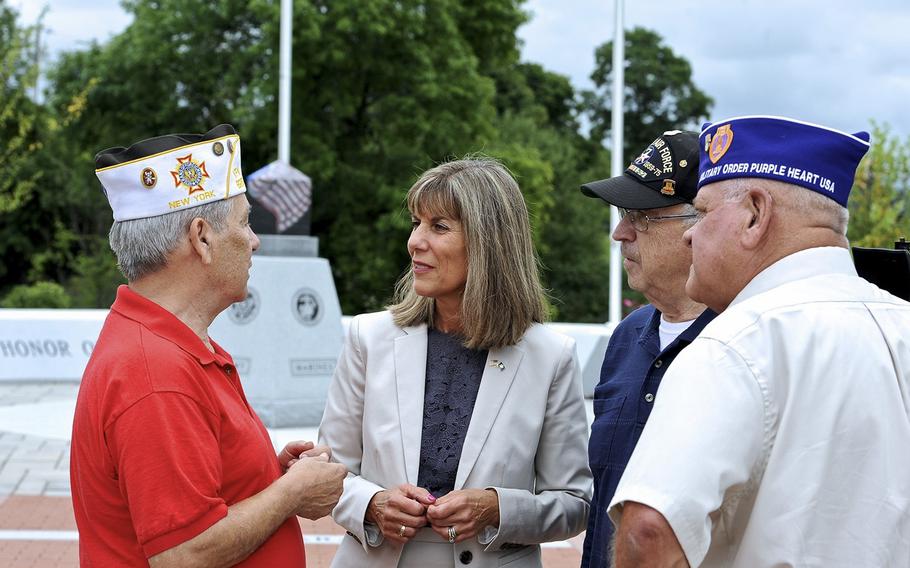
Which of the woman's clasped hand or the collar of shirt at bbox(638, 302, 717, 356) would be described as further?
the woman's clasped hand

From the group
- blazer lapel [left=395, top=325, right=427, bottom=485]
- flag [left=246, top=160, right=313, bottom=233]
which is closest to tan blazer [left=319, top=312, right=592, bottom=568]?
blazer lapel [left=395, top=325, right=427, bottom=485]

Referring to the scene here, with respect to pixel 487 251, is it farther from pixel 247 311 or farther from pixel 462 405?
pixel 247 311

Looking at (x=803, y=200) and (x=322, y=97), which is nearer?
(x=803, y=200)

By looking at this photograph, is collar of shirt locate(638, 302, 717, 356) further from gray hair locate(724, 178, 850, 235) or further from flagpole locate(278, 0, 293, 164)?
flagpole locate(278, 0, 293, 164)

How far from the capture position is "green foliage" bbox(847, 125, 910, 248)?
1894 cm

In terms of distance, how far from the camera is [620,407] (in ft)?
9.43

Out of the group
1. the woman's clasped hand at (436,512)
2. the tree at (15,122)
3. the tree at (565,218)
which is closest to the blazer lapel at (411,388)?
the woman's clasped hand at (436,512)

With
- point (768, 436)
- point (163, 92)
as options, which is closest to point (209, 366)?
point (768, 436)

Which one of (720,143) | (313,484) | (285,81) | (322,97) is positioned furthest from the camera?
(322,97)

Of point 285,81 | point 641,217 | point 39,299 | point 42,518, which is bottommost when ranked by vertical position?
point 39,299

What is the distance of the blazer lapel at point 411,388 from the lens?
2955mm

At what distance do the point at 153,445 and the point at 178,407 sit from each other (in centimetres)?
9

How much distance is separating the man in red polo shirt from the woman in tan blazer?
380mm

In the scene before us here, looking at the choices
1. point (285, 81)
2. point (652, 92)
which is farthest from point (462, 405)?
point (652, 92)
